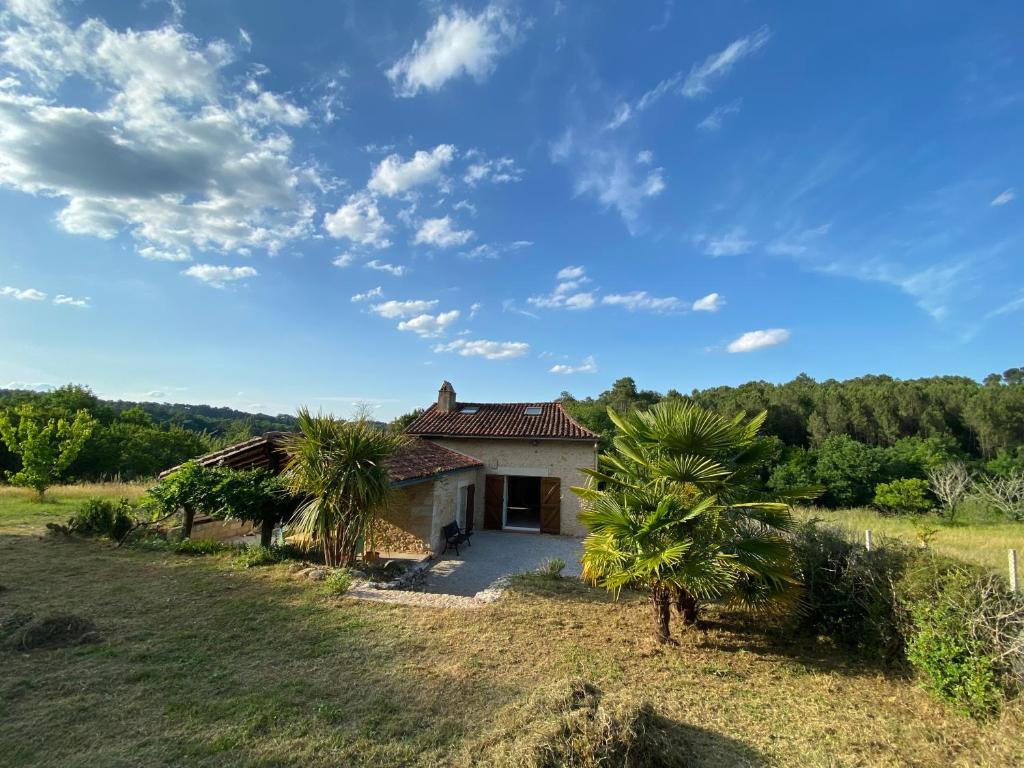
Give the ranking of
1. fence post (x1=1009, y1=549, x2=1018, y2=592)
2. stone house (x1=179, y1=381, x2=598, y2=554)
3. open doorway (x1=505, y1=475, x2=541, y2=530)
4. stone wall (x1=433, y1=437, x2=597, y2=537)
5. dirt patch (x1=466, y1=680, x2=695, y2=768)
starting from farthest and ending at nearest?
open doorway (x1=505, y1=475, x2=541, y2=530)
stone wall (x1=433, y1=437, x2=597, y2=537)
stone house (x1=179, y1=381, x2=598, y2=554)
fence post (x1=1009, y1=549, x2=1018, y2=592)
dirt patch (x1=466, y1=680, x2=695, y2=768)

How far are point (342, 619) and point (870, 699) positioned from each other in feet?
21.7

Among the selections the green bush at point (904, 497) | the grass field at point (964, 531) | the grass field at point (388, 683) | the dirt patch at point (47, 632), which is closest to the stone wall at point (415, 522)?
the grass field at point (388, 683)

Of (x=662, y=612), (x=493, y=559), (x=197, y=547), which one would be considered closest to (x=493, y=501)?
(x=493, y=559)

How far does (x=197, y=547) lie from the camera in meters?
9.97

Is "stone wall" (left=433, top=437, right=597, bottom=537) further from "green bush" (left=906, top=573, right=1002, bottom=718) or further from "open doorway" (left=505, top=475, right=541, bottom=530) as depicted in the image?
"green bush" (left=906, top=573, right=1002, bottom=718)

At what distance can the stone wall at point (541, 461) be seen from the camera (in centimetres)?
1504

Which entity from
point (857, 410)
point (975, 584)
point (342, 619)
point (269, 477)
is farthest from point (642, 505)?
point (857, 410)

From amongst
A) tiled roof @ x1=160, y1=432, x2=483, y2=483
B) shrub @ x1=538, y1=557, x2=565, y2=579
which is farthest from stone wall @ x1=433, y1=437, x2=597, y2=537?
shrub @ x1=538, y1=557, x2=565, y2=579

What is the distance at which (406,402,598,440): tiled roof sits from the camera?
15414 millimetres

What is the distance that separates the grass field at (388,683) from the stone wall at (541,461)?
734cm

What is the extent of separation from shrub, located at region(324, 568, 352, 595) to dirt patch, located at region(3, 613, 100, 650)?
305 cm

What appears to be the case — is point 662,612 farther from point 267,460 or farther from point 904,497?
point 904,497

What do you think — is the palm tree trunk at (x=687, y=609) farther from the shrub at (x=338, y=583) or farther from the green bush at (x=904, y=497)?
the green bush at (x=904, y=497)

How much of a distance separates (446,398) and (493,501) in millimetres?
4986
